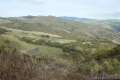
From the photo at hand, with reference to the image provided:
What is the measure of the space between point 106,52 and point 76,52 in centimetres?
3448

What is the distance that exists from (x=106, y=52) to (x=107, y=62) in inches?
680

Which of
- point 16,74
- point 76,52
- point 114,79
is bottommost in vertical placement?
point 76,52

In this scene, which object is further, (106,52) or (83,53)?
(83,53)

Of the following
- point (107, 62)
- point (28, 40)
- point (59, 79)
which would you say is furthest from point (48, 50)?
point (59, 79)

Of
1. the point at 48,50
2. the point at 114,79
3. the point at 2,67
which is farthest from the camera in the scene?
the point at 48,50

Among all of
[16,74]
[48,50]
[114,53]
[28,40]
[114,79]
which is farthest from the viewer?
[28,40]

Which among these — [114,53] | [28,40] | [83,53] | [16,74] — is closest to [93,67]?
[114,53]

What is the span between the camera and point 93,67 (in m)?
83.2

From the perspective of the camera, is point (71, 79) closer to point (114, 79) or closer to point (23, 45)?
point (114, 79)

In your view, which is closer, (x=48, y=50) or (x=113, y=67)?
(x=113, y=67)

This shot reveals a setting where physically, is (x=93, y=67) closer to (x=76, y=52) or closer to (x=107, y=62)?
(x=107, y=62)

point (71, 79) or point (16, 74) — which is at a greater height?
point (16, 74)

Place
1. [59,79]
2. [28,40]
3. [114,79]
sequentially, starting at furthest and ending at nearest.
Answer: [28,40], [114,79], [59,79]

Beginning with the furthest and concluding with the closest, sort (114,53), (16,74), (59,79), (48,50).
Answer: (48,50) → (114,53) → (59,79) → (16,74)
